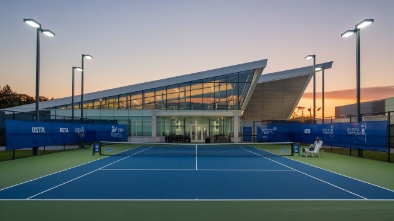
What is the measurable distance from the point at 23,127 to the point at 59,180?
9418mm

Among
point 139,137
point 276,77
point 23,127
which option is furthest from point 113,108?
point 23,127

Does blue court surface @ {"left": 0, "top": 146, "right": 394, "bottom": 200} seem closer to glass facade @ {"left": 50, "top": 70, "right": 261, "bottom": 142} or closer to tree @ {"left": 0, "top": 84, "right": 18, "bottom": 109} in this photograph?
glass facade @ {"left": 50, "top": 70, "right": 261, "bottom": 142}

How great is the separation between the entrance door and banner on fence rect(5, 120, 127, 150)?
1238 cm

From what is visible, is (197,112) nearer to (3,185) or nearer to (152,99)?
(152,99)

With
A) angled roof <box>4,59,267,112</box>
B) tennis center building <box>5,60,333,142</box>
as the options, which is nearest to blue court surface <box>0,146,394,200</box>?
angled roof <box>4,59,267,112</box>

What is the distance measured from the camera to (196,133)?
4906 centimetres

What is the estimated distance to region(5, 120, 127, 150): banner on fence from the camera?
771 inches

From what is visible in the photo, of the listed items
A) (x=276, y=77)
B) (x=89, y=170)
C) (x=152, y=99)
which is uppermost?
(x=276, y=77)

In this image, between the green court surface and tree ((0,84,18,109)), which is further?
tree ((0,84,18,109))

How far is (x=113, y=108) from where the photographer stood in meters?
48.4
